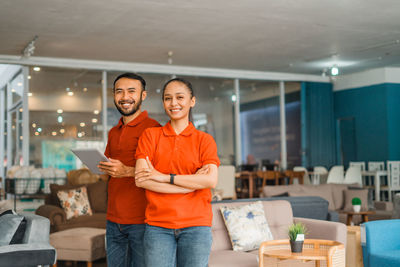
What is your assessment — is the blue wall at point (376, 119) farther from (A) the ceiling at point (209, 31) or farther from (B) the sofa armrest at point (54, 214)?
(B) the sofa armrest at point (54, 214)

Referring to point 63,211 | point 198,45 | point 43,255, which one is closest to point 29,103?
point 198,45

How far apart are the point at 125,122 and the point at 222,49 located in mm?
7503

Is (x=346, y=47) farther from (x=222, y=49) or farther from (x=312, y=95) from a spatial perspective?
(x=312, y=95)

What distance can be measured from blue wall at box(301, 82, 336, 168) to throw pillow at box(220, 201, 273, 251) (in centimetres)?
876

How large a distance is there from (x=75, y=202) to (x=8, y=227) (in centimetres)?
318

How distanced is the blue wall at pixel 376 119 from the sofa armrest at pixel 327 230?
319 inches

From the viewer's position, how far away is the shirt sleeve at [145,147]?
7.33 feet

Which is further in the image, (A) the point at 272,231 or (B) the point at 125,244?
(A) the point at 272,231

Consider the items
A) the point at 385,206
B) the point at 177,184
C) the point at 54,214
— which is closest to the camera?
the point at 177,184

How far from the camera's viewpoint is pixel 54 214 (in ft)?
20.7

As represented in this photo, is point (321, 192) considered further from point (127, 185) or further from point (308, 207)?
point (127, 185)

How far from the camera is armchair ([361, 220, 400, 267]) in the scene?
408cm

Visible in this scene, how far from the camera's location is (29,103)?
406 inches

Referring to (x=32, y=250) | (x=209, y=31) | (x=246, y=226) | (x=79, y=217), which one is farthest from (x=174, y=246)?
(x=209, y=31)
